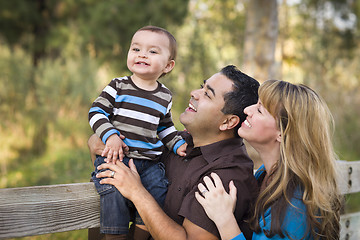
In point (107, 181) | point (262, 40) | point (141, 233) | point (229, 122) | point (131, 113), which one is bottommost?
point (141, 233)

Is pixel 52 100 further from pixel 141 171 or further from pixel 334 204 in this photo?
pixel 334 204

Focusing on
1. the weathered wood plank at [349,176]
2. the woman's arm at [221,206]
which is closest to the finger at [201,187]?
the woman's arm at [221,206]

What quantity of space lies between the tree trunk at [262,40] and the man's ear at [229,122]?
11.0 feet

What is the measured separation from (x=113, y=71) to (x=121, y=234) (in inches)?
287

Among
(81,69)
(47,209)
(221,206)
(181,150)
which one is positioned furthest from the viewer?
(81,69)

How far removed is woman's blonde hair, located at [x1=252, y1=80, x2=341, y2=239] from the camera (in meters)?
1.81

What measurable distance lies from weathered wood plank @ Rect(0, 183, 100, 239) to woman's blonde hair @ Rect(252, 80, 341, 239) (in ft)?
2.66

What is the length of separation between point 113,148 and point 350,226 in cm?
209

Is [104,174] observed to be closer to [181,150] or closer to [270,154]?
[181,150]

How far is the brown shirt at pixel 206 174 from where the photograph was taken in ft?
6.28

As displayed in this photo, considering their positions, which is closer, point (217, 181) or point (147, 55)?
point (217, 181)

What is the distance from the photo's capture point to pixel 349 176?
114 inches

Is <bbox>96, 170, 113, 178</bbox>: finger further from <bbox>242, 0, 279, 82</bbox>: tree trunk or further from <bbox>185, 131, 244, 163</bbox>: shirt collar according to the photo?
<bbox>242, 0, 279, 82</bbox>: tree trunk

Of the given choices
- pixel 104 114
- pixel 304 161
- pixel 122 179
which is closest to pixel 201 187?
pixel 122 179
